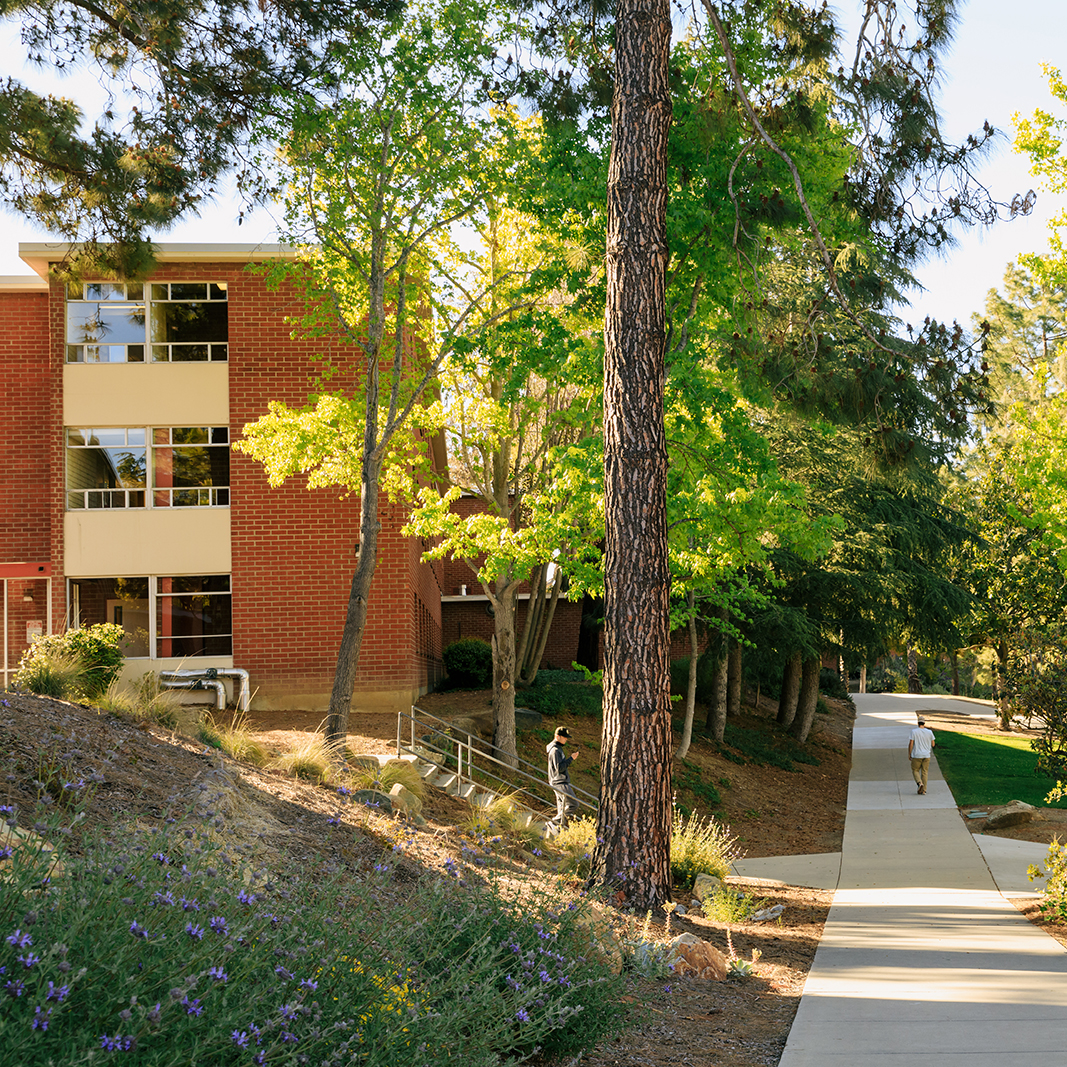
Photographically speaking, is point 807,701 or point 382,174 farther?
point 807,701

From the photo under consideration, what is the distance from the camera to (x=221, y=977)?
286cm

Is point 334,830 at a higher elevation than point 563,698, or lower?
higher

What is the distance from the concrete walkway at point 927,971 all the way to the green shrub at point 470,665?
1275 centimetres

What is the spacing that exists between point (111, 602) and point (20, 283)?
274 inches

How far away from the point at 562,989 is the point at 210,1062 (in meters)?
2.36

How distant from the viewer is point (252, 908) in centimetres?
373

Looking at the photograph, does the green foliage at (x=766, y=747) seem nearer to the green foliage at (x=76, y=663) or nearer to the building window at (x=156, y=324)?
the green foliage at (x=76, y=663)

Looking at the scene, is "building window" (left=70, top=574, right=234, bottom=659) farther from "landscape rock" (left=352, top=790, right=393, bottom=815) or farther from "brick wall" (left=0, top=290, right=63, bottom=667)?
"landscape rock" (left=352, top=790, right=393, bottom=815)

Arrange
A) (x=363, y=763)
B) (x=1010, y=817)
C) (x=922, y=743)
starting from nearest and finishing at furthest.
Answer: (x=363, y=763) < (x=1010, y=817) < (x=922, y=743)

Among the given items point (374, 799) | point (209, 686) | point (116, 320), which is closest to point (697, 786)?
point (209, 686)

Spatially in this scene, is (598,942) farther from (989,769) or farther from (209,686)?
(989,769)

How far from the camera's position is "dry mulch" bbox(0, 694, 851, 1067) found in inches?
225

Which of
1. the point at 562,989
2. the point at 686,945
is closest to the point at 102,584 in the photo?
the point at 686,945

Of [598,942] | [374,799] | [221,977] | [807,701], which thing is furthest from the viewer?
[807,701]
